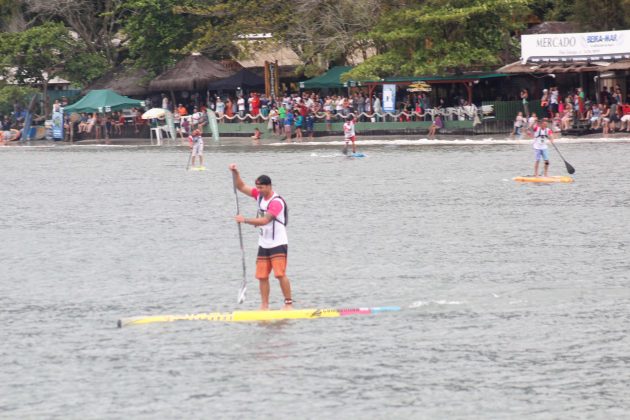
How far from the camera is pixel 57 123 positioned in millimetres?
68438

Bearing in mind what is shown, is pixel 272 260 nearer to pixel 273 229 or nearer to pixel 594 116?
pixel 273 229

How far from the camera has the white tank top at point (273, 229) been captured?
1736 centimetres

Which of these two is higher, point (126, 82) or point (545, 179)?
point (126, 82)

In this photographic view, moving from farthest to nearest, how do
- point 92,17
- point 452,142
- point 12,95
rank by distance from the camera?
1. point 92,17
2. point 12,95
3. point 452,142

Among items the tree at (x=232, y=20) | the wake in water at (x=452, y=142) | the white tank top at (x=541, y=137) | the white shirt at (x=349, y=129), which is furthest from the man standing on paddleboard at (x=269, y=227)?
the tree at (x=232, y=20)

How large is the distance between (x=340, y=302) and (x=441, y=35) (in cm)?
3733

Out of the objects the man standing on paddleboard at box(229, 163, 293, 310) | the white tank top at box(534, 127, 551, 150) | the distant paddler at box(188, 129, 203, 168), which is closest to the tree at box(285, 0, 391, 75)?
the distant paddler at box(188, 129, 203, 168)

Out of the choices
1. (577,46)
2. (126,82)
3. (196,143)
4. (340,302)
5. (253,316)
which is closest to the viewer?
(253,316)

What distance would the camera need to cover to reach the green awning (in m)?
60.2

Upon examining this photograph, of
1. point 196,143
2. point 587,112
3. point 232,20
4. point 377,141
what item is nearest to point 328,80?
point 377,141

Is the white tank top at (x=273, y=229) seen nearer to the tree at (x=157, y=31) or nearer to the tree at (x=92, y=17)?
the tree at (x=157, y=31)

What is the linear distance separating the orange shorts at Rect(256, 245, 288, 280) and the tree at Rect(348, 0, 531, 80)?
36257 mm

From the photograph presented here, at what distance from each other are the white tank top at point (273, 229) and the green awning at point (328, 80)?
42.6m

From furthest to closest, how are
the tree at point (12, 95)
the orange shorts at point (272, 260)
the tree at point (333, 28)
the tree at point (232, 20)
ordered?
the tree at point (12, 95), the tree at point (232, 20), the tree at point (333, 28), the orange shorts at point (272, 260)
